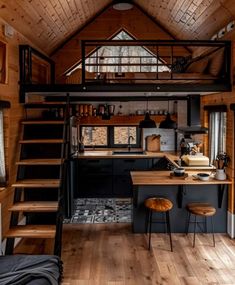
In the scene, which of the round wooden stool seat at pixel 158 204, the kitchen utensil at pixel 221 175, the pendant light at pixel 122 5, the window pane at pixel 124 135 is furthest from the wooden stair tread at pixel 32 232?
the pendant light at pixel 122 5

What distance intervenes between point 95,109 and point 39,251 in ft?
13.5

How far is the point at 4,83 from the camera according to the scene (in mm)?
4473

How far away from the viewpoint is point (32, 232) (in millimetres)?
4090

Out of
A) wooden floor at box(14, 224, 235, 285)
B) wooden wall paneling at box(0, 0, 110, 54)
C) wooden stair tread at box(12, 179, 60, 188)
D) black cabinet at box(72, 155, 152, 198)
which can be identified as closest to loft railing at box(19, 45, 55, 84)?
wooden wall paneling at box(0, 0, 110, 54)

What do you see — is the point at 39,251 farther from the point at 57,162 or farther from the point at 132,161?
the point at 132,161

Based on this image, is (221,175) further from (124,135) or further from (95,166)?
(124,135)

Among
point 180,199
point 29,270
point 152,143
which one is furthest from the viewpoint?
point 152,143

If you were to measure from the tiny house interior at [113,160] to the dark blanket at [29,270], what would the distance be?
0.02 metres

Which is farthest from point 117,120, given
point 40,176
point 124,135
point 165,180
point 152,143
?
point 165,180

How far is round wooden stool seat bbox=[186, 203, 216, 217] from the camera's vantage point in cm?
484

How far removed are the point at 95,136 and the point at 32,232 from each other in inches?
183

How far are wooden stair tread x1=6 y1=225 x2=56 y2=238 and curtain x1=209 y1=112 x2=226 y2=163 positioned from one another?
348 centimetres

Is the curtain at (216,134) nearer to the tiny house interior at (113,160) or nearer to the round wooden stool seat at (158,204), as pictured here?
the tiny house interior at (113,160)

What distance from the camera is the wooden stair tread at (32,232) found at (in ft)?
13.2
